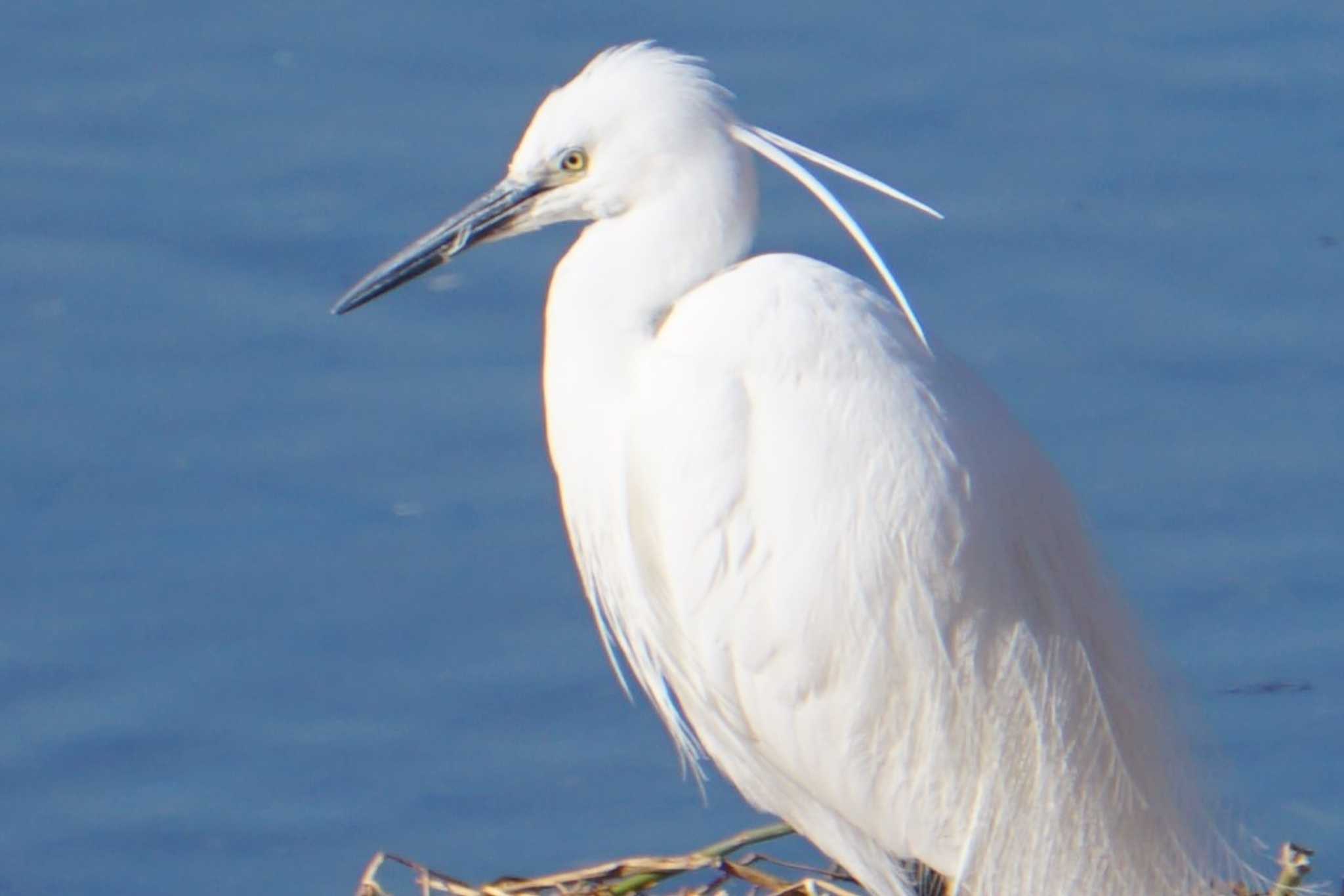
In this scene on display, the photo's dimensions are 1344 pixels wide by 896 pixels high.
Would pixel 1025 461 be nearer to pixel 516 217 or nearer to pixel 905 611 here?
pixel 905 611

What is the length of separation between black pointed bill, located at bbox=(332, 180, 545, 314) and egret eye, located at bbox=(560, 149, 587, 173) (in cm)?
5

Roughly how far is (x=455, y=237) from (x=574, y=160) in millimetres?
232

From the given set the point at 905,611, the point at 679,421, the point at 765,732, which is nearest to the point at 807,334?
the point at 679,421

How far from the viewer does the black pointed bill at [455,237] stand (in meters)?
2.83

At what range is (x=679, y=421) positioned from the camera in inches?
106

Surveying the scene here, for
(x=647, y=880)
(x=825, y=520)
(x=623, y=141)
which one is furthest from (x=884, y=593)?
(x=623, y=141)

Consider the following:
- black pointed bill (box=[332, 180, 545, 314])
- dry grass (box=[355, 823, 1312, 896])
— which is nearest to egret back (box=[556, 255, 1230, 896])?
dry grass (box=[355, 823, 1312, 896])

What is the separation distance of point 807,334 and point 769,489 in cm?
19

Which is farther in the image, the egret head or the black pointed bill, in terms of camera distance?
the black pointed bill

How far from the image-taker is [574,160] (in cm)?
277

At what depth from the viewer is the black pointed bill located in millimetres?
2826

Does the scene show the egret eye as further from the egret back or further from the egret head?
the egret back

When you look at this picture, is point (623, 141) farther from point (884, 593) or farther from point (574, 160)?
point (884, 593)

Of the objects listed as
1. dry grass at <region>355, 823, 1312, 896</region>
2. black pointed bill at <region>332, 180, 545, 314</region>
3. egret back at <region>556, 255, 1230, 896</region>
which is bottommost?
dry grass at <region>355, 823, 1312, 896</region>
